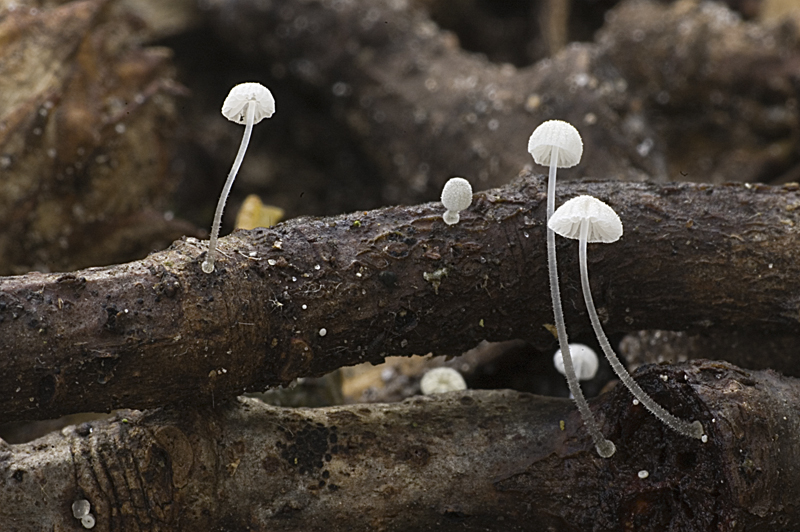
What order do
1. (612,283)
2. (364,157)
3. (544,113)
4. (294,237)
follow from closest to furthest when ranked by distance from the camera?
(294,237), (612,283), (544,113), (364,157)

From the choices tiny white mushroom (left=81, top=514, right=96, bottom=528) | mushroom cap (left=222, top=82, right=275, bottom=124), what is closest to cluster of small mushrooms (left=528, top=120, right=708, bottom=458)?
mushroom cap (left=222, top=82, right=275, bottom=124)

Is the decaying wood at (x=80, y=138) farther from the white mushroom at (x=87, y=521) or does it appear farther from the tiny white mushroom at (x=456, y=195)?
the tiny white mushroom at (x=456, y=195)

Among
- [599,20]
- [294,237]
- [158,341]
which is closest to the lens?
[158,341]

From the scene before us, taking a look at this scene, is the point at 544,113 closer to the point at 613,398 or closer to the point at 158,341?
the point at 613,398

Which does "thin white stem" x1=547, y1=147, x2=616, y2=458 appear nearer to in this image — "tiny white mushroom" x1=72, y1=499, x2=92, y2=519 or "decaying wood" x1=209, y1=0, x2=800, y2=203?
"tiny white mushroom" x1=72, y1=499, x2=92, y2=519

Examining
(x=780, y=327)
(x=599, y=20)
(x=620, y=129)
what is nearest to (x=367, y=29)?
(x=620, y=129)

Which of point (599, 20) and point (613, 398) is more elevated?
point (599, 20)

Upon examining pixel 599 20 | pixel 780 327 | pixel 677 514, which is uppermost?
pixel 599 20

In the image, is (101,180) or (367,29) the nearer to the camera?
(101,180)
